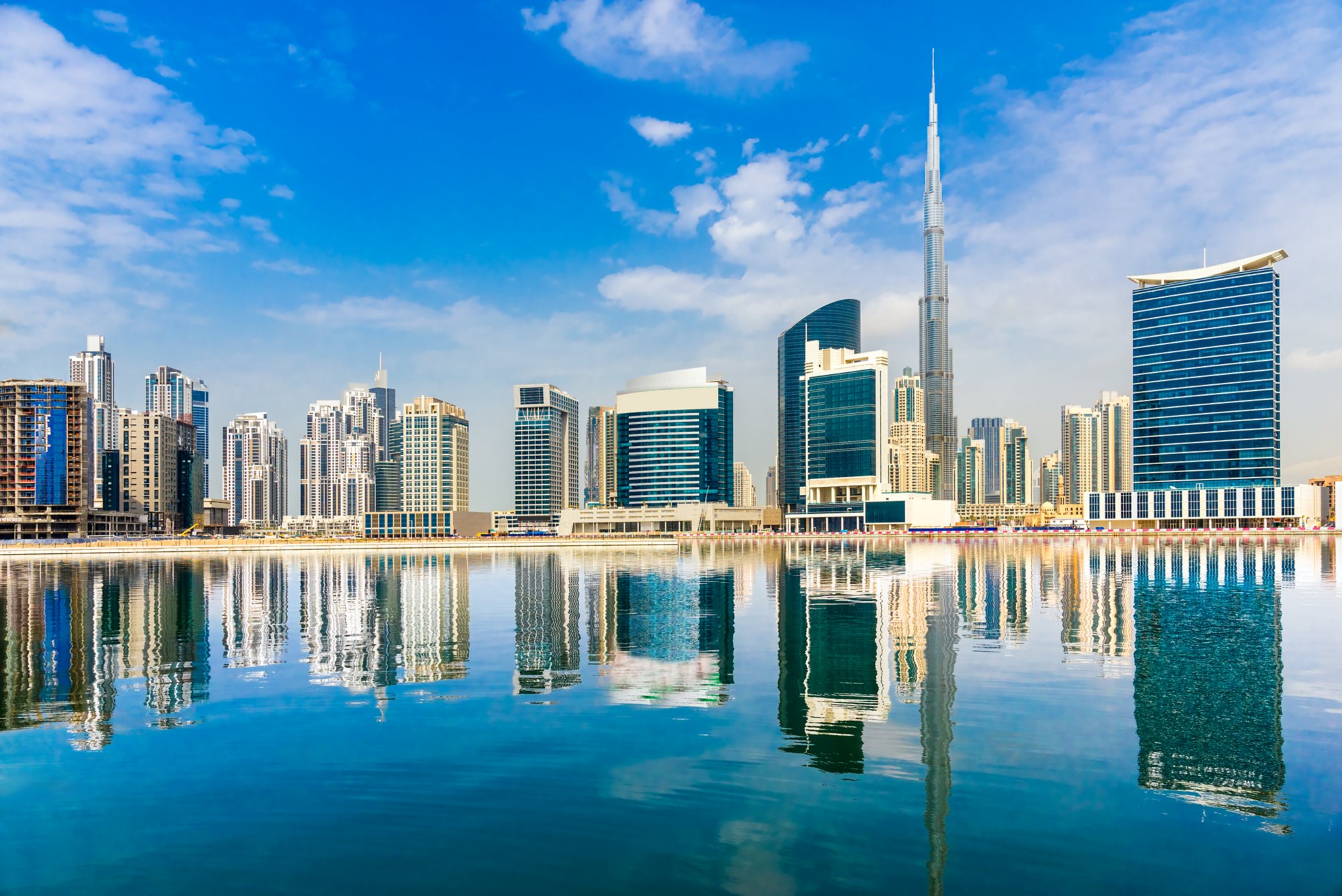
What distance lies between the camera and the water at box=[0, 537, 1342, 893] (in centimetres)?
1496

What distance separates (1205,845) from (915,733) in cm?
845

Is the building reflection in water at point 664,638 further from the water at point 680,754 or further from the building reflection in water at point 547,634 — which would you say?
the building reflection in water at point 547,634

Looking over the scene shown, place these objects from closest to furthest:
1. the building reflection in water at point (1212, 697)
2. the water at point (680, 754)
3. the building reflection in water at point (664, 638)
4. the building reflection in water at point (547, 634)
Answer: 1. the water at point (680, 754)
2. the building reflection in water at point (1212, 697)
3. the building reflection in water at point (664, 638)
4. the building reflection in water at point (547, 634)

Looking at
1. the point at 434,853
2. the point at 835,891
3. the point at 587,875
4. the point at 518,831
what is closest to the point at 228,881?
the point at 434,853

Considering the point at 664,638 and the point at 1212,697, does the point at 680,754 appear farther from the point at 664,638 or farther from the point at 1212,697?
the point at 664,638

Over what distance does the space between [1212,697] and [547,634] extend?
3064cm

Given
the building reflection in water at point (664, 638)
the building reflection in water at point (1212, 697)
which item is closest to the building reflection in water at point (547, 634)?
the building reflection in water at point (664, 638)

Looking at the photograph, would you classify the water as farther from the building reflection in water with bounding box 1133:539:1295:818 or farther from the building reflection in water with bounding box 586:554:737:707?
the building reflection in water with bounding box 586:554:737:707

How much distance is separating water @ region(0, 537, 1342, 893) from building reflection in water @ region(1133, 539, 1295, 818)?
16 cm

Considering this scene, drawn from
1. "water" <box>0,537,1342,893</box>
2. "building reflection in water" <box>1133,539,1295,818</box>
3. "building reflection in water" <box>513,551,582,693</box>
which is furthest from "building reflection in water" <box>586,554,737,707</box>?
"building reflection in water" <box>1133,539,1295,818</box>

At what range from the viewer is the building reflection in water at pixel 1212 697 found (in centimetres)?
1917

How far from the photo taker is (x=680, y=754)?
851 inches

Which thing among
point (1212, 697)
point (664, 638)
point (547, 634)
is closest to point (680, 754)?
point (1212, 697)

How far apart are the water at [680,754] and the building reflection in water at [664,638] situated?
1.09 ft
